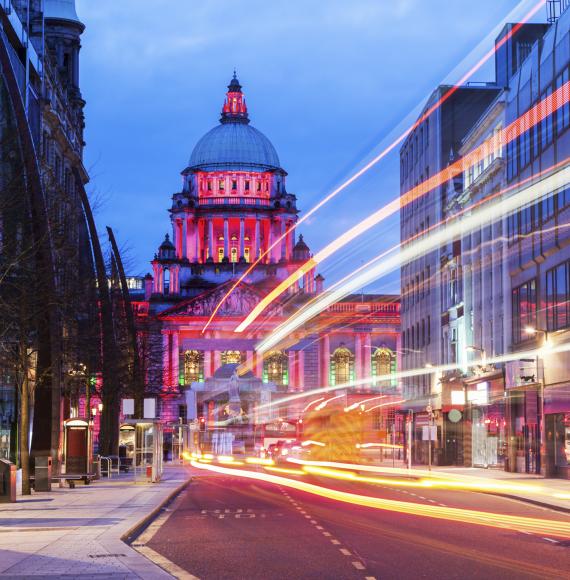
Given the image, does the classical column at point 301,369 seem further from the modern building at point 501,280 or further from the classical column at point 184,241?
the modern building at point 501,280

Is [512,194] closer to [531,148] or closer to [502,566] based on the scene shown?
[531,148]

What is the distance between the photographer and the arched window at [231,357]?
180000 mm

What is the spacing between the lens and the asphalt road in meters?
17.4

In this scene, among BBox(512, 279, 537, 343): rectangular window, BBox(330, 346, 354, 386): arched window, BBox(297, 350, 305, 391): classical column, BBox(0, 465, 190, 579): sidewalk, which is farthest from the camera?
BBox(330, 346, 354, 386): arched window

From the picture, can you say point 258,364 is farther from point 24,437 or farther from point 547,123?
point 24,437

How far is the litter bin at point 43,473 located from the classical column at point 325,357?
140277 mm

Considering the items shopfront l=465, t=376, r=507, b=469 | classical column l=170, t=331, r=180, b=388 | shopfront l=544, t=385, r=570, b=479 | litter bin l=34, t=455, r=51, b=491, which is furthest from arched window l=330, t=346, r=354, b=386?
litter bin l=34, t=455, r=51, b=491

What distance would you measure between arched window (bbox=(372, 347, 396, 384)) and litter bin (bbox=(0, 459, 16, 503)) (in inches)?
5851

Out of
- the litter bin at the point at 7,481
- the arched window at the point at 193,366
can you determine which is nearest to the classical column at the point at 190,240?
the arched window at the point at 193,366

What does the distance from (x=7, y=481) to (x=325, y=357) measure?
148995 mm

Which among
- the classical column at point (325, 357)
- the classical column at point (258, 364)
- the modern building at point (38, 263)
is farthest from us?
the classical column at point (325, 357)

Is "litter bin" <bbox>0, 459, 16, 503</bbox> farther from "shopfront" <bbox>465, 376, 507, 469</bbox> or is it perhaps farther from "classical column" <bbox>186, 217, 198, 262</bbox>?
"classical column" <bbox>186, 217, 198, 262</bbox>

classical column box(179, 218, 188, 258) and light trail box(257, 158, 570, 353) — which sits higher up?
classical column box(179, 218, 188, 258)

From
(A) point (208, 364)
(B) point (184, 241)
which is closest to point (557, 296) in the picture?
(A) point (208, 364)
